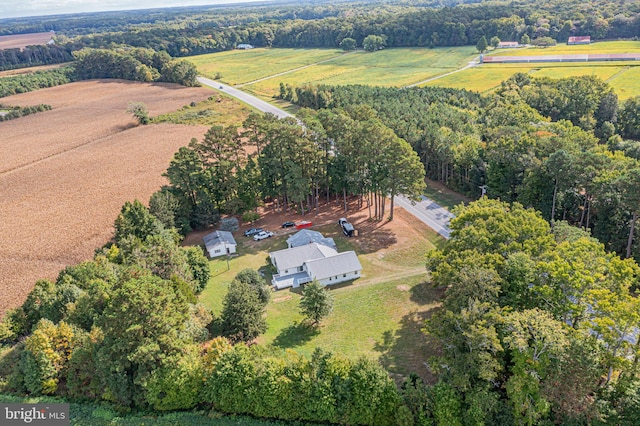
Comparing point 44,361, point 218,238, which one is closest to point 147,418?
point 44,361

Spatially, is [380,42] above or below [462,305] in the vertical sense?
above

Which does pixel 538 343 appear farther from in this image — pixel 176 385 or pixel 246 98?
pixel 246 98

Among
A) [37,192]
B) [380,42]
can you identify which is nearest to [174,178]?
[37,192]

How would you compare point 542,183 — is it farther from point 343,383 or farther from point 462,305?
point 343,383

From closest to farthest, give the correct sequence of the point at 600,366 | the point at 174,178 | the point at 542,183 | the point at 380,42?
the point at 600,366, the point at 542,183, the point at 174,178, the point at 380,42

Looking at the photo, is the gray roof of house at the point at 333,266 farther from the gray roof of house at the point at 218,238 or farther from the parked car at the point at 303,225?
the gray roof of house at the point at 218,238
